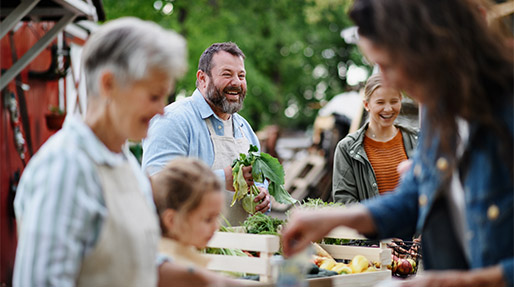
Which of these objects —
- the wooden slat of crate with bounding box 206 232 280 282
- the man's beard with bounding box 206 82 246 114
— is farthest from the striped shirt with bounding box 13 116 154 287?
the man's beard with bounding box 206 82 246 114

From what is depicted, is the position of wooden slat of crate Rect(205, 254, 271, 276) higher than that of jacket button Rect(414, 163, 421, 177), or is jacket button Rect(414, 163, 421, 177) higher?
jacket button Rect(414, 163, 421, 177)

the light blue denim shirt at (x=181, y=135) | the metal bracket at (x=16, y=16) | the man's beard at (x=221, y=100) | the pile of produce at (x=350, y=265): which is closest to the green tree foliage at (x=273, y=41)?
the metal bracket at (x=16, y=16)

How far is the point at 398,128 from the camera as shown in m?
4.64

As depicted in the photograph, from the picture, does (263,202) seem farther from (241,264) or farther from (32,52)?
(32,52)

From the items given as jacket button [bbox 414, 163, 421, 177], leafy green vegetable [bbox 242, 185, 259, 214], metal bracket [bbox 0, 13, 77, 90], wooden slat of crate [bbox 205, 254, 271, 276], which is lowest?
wooden slat of crate [bbox 205, 254, 271, 276]

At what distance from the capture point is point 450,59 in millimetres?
1788

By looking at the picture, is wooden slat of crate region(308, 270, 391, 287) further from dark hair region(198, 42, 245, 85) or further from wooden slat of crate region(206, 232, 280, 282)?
dark hair region(198, 42, 245, 85)

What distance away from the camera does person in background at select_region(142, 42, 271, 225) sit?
3.74 meters

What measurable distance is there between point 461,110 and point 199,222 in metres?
0.89

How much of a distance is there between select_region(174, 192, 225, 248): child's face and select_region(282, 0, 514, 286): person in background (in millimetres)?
651

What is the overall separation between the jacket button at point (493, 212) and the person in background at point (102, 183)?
0.96 meters

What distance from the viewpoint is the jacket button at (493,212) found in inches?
69.6

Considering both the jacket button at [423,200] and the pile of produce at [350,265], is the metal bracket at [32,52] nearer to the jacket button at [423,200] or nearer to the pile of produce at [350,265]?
the pile of produce at [350,265]

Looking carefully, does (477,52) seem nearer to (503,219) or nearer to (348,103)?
(503,219)
